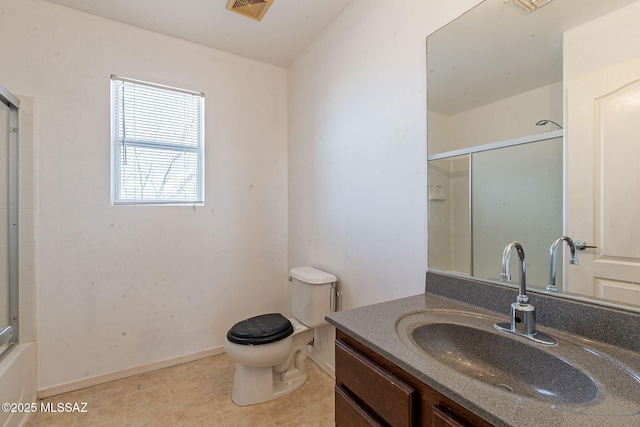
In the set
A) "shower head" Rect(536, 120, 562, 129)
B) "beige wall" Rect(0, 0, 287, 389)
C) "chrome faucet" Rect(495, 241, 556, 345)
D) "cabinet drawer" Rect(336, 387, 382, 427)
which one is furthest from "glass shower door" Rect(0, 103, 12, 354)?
"shower head" Rect(536, 120, 562, 129)

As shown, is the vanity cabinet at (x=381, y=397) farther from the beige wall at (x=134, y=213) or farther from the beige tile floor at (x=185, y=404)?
the beige wall at (x=134, y=213)

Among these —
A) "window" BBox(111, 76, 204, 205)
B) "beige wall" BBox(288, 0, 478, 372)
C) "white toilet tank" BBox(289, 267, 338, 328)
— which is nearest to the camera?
"beige wall" BBox(288, 0, 478, 372)

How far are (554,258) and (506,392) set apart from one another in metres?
0.58

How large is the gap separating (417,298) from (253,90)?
2.22m

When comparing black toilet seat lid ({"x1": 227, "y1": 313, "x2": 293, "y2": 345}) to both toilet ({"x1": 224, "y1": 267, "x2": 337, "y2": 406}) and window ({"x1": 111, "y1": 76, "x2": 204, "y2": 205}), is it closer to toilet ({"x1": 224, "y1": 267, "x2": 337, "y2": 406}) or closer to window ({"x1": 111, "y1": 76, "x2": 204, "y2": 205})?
toilet ({"x1": 224, "y1": 267, "x2": 337, "y2": 406})

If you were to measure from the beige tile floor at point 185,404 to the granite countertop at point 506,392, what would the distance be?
3.53 ft

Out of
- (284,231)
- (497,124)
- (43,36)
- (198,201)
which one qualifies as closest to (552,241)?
(497,124)

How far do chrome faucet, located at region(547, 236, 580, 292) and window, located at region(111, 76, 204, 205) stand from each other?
2250 millimetres

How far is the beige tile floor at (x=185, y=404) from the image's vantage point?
167cm

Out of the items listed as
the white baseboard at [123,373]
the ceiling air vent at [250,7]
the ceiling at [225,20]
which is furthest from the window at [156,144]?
the white baseboard at [123,373]

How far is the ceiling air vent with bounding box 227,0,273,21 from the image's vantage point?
6.13 ft

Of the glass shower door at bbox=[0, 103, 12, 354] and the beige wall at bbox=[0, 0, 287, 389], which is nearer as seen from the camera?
the glass shower door at bbox=[0, 103, 12, 354]

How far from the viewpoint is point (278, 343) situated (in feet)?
5.99

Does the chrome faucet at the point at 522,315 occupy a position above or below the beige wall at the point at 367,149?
below
